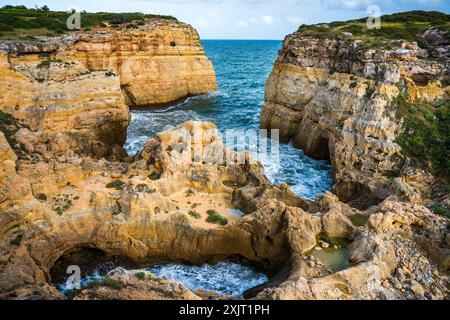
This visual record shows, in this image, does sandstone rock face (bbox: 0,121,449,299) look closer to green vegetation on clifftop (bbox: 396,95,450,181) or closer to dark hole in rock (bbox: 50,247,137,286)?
dark hole in rock (bbox: 50,247,137,286)

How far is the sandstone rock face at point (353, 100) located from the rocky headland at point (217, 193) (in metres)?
0.11

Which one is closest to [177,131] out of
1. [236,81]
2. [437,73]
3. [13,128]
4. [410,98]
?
[13,128]

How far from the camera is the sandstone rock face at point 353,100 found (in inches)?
1011

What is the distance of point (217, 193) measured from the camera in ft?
72.9

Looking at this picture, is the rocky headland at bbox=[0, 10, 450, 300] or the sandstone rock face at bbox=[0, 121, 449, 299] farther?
the rocky headland at bbox=[0, 10, 450, 300]

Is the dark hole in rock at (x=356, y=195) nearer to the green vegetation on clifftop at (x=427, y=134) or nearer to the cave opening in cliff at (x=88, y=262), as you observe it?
the green vegetation on clifftop at (x=427, y=134)

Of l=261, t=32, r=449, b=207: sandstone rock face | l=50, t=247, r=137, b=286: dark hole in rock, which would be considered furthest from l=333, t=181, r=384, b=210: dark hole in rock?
l=50, t=247, r=137, b=286: dark hole in rock

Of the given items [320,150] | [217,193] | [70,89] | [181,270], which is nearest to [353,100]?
[320,150]

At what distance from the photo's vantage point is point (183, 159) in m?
23.0

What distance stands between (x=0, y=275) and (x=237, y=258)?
10.3 m

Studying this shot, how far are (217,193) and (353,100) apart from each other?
1348 cm

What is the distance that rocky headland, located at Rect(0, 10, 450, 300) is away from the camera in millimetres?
14812

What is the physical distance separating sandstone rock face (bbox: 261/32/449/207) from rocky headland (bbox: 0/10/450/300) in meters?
0.11

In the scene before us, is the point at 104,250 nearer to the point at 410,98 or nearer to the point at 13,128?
the point at 13,128
